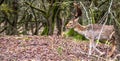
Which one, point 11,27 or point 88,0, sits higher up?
point 88,0

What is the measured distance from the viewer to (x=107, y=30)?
10477 mm

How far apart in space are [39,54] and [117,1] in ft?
11.3

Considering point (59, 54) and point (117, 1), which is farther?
point (59, 54)

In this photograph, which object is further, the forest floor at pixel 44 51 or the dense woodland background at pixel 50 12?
the dense woodland background at pixel 50 12

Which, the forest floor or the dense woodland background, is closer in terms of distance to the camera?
the forest floor

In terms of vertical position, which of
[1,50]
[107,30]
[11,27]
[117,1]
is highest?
[117,1]

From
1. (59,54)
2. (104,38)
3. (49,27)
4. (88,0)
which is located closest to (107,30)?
(104,38)

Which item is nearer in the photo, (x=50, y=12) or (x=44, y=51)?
(x=44, y=51)

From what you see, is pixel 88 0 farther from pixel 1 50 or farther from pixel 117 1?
pixel 117 1

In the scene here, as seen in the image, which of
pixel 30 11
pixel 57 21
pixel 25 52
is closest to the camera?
pixel 25 52

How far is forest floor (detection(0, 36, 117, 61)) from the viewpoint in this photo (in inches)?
385

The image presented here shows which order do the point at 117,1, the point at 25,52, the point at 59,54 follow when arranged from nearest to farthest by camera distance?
the point at 117,1 < the point at 59,54 < the point at 25,52

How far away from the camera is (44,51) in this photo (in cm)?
1060

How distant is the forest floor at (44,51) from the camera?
9.78 metres
